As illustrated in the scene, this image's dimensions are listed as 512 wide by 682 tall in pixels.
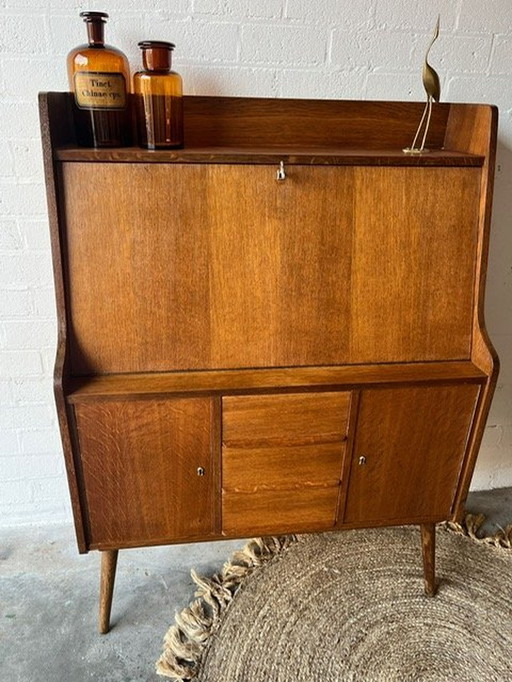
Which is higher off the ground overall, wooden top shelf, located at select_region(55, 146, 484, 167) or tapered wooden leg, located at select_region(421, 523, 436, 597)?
wooden top shelf, located at select_region(55, 146, 484, 167)

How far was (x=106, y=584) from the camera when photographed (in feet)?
4.19

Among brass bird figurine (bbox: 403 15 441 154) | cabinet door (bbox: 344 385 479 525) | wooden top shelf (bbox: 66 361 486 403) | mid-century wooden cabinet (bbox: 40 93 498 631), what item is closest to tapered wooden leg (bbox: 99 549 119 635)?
mid-century wooden cabinet (bbox: 40 93 498 631)

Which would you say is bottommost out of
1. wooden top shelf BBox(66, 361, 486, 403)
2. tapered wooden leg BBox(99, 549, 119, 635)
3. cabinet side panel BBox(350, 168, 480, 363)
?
tapered wooden leg BBox(99, 549, 119, 635)

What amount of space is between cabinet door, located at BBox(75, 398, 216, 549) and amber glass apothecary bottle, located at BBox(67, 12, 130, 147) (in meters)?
0.51

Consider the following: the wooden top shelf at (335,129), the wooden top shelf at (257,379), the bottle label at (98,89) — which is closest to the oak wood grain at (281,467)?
the wooden top shelf at (257,379)

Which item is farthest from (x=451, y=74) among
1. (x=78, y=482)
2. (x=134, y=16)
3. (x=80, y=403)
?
(x=78, y=482)

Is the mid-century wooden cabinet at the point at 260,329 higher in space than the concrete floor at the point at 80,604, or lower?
higher

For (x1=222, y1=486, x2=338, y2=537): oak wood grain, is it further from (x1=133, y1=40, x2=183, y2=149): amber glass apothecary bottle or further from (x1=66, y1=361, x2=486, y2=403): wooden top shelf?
(x1=133, y1=40, x2=183, y2=149): amber glass apothecary bottle

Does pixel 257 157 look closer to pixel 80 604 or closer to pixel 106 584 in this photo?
pixel 106 584

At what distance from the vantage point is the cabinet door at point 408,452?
1.15 m

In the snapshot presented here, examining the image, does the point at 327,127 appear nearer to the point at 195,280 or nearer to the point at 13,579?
the point at 195,280

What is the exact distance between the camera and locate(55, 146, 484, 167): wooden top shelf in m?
1.01

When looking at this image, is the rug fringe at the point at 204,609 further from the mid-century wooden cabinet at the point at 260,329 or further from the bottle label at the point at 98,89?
the bottle label at the point at 98,89

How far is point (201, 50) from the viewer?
122cm
